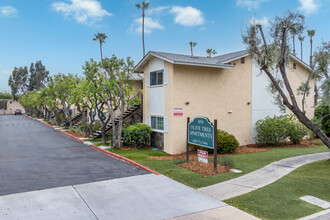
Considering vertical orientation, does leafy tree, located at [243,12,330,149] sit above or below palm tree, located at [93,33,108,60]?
below

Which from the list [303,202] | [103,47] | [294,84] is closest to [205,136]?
[303,202]

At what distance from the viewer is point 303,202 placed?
6.63 metres

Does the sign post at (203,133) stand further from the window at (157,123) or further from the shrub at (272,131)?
the shrub at (272,131)

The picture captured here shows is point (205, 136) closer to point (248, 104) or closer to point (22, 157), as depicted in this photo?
point (248, 104)

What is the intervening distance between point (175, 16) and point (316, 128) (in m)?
25.8

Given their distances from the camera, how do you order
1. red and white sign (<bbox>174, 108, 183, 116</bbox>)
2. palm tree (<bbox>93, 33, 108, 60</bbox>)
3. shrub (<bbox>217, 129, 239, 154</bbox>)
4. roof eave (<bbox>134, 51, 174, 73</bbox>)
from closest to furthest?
shrub (<bbox>217, 129, 239, 154</bbox>)
red and white sign (<bbox>174, 108, 183, 116</bbox>)
roof eave (<bbox>134, 51, 174, 73</bbox>)
palm tree (<bbox>93, 33, 108, 60</bbox>)

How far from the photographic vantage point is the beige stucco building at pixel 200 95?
1366cm

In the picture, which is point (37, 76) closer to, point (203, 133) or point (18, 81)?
point (18, 81)

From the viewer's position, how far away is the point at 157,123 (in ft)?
49.5

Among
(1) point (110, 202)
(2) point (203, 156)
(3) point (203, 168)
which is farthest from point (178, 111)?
(1) point (110, 202)

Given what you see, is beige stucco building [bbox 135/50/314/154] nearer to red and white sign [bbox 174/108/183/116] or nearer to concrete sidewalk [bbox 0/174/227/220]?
red and white sign [bbox 174/108/183/116]

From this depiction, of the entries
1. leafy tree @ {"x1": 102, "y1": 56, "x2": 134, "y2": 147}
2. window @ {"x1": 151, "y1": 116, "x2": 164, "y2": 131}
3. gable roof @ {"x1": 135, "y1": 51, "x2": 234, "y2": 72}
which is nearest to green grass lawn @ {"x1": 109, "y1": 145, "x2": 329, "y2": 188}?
window @ {"x1": 151, "y1": 116, "x2": 164, "y2": 131}

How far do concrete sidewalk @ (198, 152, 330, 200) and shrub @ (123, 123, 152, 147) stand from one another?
7.08 meters

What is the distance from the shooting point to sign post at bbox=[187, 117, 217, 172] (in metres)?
9.51
